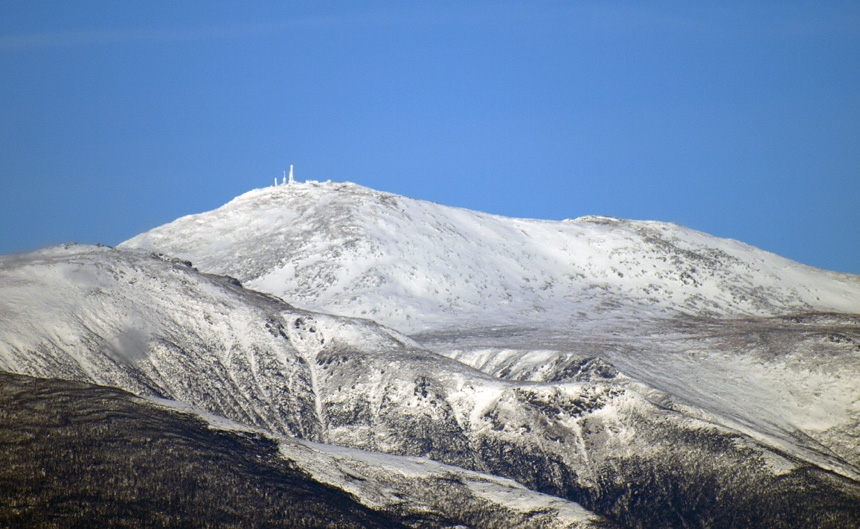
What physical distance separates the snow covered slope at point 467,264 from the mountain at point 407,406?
24.7m

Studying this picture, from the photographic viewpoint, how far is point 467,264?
140 m

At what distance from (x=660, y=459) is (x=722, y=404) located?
17.7 metres

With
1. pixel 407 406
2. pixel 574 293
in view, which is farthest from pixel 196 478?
pixel 574 293

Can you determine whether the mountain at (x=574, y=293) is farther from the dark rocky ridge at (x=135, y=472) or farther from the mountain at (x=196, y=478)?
the dark rocky ridge at (x=135, y=472)

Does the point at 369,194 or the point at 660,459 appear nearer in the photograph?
the point at 660,459

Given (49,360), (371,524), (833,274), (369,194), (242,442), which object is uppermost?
(369,194)

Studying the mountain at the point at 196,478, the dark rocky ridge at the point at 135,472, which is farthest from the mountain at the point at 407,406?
the dark rocky ridge at the point at 135,472

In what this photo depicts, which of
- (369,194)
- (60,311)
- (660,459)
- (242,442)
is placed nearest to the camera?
(242,442)

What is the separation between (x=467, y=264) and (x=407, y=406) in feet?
209

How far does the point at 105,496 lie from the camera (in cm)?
4494

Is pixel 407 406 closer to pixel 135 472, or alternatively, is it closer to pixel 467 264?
pixel 135 472

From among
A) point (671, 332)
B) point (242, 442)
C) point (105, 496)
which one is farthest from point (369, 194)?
point (105, 496)

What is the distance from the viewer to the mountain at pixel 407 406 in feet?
189

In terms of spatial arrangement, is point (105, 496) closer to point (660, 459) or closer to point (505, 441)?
point (505, 441)
